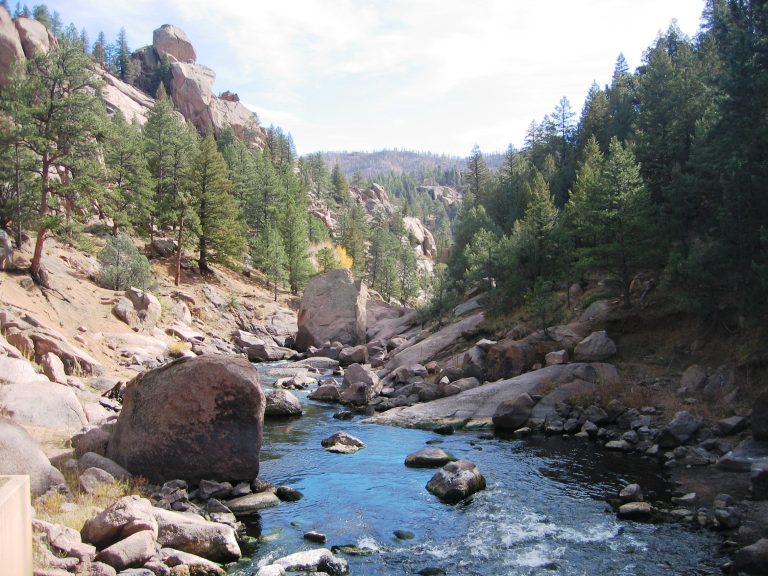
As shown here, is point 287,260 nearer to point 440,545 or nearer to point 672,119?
point 672,119

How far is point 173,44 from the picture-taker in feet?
451

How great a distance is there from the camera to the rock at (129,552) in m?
10.1

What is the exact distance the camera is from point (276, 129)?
474 feet

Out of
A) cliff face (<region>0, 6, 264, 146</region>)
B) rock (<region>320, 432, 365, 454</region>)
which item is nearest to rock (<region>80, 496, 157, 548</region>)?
rock (<region>320, 432, 365, 454</region>)

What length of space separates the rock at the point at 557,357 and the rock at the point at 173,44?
13219cm

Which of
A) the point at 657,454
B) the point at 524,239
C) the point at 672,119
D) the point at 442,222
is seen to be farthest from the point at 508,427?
the point at 442,222

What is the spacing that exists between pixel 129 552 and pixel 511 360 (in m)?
21.6

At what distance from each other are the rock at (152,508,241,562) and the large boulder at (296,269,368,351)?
125 ft

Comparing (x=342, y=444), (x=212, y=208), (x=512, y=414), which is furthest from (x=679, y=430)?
(x=212, y=208)

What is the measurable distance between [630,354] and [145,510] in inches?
886

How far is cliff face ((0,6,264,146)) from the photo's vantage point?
112 metres

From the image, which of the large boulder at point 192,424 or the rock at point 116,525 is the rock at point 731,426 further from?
the rock at point 116,525

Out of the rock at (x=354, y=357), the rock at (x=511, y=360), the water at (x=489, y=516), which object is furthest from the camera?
the rock at (x=354, y=357)

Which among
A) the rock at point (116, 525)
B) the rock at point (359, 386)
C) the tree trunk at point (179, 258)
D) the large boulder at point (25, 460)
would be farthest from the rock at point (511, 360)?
the tree trunk at point (179, 258)
